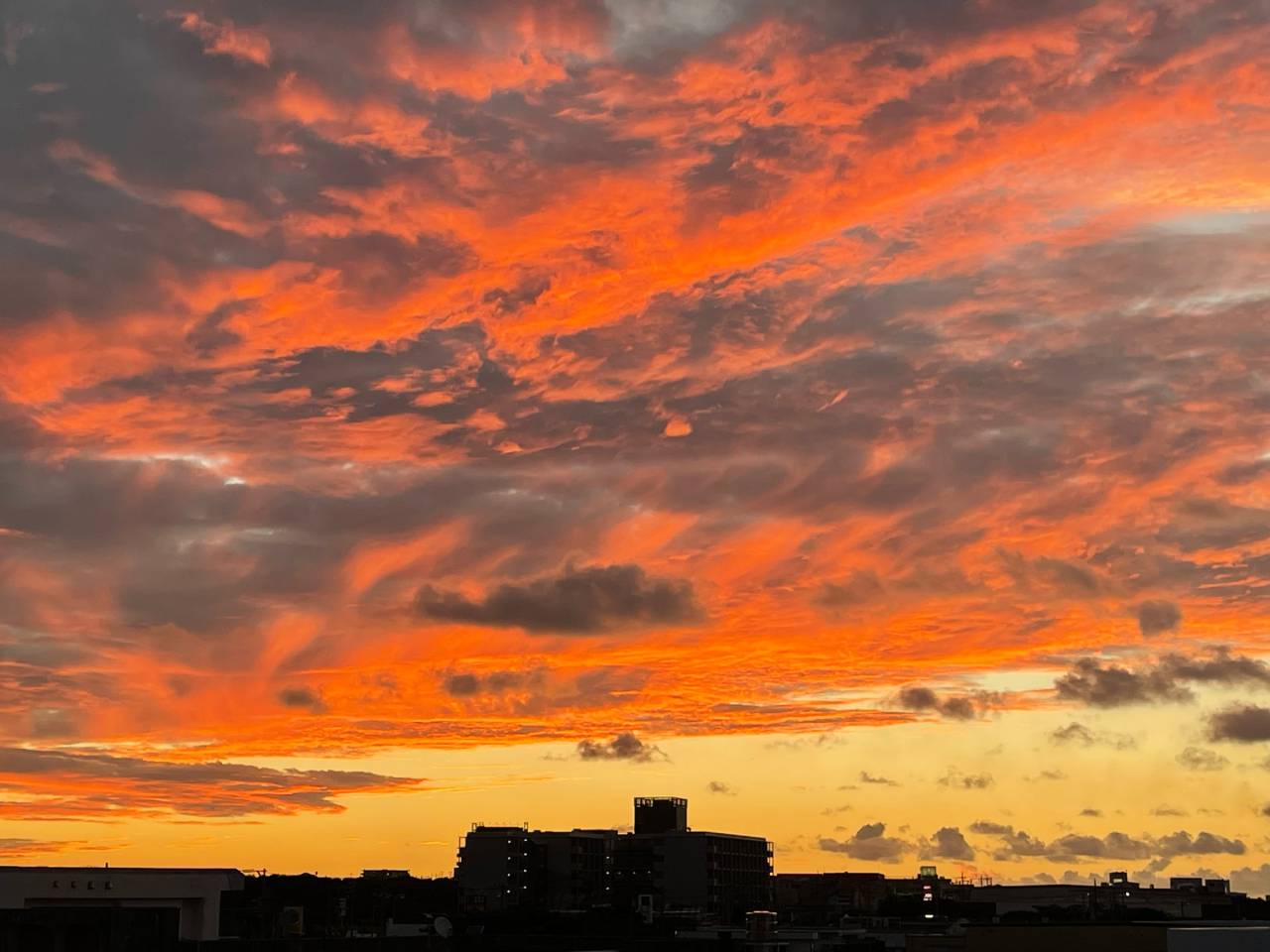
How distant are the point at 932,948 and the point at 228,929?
204 ft

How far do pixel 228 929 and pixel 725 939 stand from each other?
46.1 metres

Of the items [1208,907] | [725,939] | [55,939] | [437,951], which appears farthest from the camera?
[1208,907]

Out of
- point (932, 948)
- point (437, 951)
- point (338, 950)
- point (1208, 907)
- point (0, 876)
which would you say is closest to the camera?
point (338, 950)

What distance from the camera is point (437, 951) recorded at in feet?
266

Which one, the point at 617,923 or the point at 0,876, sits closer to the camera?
the point at 0,876

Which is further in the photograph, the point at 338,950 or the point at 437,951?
the point at 437,951

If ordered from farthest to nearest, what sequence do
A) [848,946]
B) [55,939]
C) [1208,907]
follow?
[1208,907], [848,946], [55,939]

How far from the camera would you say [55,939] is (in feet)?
219

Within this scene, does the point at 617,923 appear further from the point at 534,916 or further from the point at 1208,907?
the point at 1208,907

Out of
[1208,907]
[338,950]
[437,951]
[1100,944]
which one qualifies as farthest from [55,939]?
[1208,907]

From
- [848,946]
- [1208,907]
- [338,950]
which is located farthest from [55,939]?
[1208,907]

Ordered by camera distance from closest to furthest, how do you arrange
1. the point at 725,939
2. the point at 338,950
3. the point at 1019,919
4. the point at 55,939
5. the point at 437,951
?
the point at 55,939 → the point at 338,950 → the point at 437,951 → the point at 725,939 → the point at 1019,919

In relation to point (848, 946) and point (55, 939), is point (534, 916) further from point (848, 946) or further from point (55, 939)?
point (55, 939)

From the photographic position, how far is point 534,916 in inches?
7451
